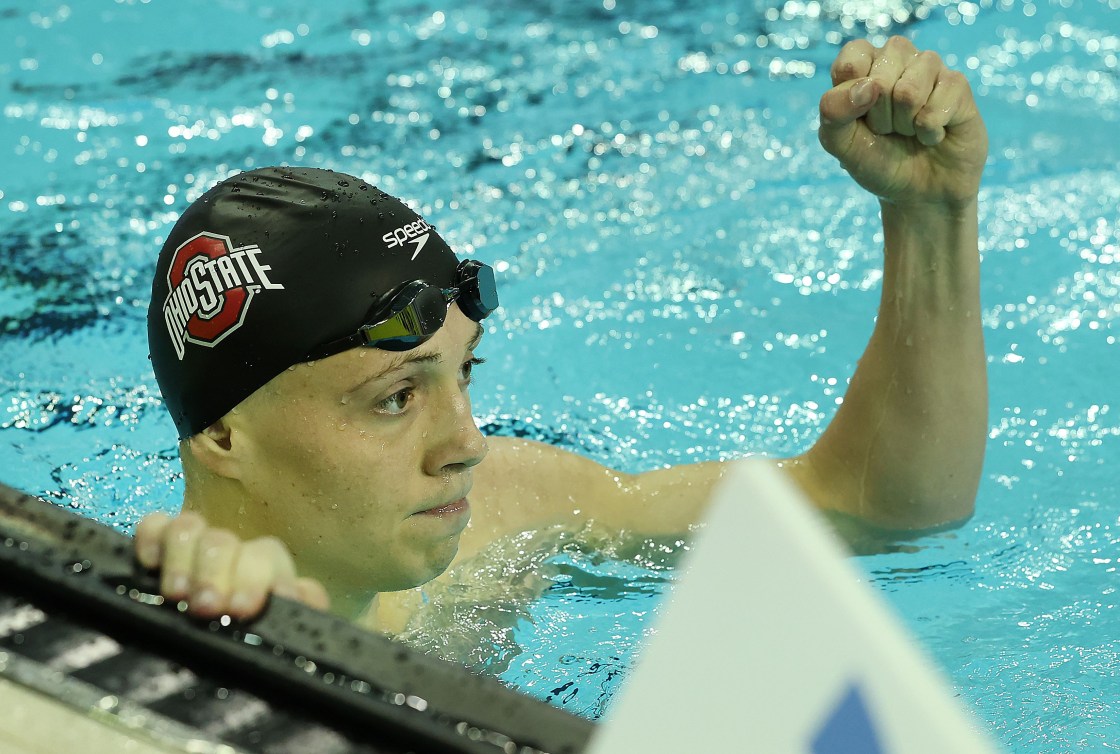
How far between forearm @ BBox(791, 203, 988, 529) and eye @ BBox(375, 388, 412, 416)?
96 centimetres

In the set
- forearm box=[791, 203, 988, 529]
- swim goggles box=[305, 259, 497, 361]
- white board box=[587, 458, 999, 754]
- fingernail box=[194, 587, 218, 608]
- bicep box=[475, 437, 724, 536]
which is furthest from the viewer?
bicep box=[475, 437, 724, 536]

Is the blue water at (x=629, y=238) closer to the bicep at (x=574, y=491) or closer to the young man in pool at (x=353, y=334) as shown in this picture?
the bicep at (x=574, y=491)

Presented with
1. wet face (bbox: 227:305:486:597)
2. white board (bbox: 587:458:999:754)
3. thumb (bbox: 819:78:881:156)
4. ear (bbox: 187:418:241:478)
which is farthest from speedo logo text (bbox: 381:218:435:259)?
white board (bbox: 587:458:999:754)

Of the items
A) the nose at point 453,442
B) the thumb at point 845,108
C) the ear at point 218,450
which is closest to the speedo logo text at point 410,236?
the nose at point 453,442

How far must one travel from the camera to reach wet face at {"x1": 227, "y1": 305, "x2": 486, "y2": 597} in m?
2.09

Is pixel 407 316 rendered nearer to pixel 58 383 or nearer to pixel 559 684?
pixel 559 684

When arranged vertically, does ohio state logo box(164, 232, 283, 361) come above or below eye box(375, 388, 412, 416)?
above

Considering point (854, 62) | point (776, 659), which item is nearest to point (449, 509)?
point (854, 62)

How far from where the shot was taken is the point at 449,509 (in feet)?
7.09

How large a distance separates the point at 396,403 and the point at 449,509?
0.20m

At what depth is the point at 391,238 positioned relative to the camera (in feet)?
7.30

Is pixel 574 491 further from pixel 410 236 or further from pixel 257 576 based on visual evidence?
pixel 257 576

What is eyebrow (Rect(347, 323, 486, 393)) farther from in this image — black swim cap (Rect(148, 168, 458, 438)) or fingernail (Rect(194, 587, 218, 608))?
fingernail (Rect(194, 587, 218, 608))

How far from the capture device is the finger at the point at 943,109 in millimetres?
2166
